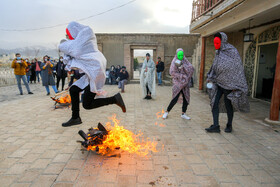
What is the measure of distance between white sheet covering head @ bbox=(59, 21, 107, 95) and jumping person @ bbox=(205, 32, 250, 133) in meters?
2.44

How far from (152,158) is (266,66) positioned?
785 cm

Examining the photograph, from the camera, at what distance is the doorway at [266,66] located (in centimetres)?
805

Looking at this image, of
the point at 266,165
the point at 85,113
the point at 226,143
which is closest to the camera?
the point at 266,165

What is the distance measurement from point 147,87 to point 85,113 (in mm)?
3157

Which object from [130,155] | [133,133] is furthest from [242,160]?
[133,133]

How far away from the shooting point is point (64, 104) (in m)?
6.36

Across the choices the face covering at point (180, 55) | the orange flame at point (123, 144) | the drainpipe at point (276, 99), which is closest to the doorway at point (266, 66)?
the drainpipe at point (276, 99)

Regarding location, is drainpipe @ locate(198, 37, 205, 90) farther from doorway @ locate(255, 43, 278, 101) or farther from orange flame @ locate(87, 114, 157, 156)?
orange flame @ locate(87, 114, 157, 156)

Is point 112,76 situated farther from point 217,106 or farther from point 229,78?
point 229,78

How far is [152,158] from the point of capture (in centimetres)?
288

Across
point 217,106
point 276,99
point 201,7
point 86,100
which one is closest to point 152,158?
point 86,100

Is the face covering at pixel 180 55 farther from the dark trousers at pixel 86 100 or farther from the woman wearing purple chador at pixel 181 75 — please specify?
the dark trousers at pixel 86 100

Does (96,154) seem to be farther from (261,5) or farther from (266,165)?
(261,5)

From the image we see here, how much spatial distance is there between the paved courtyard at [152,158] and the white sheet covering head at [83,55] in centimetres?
122
